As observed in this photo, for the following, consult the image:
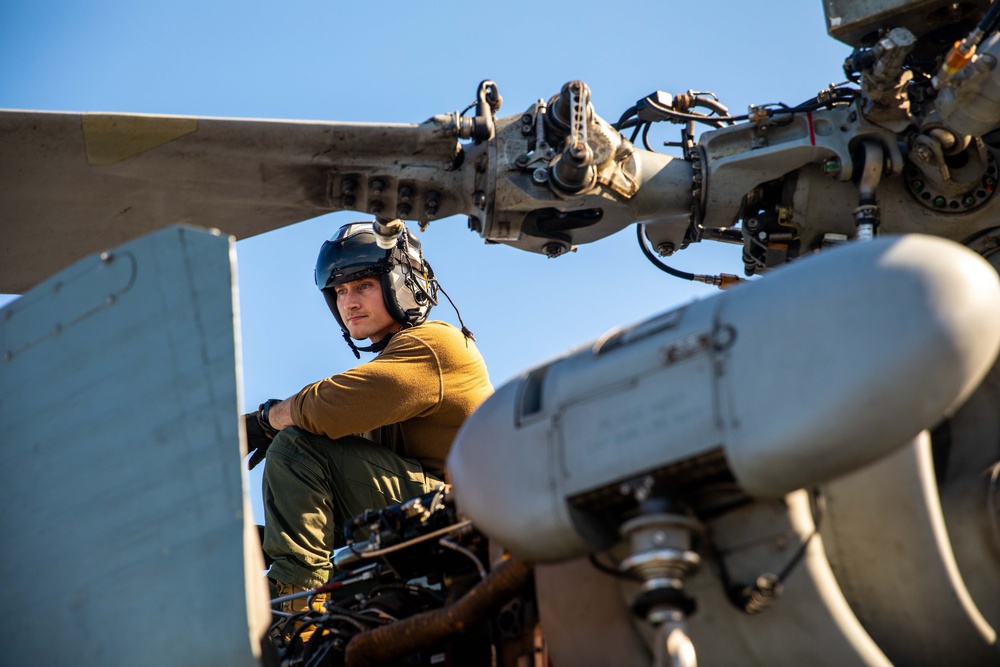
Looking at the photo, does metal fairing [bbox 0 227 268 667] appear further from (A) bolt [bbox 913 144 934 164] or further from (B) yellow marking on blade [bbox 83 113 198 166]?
(A) bolt [bbox 913 144 934 164]

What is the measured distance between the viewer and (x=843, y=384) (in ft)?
9.54

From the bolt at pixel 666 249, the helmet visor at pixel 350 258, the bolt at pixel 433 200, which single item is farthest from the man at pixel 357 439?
the bolt at pixel 666 249

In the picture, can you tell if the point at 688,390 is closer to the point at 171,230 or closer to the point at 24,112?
the point at 171,230

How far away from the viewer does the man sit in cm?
612

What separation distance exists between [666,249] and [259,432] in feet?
7.78

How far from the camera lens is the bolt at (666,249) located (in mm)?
5609

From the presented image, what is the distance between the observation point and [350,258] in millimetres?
7180

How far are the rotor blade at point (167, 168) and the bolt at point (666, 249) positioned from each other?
101 centimetres

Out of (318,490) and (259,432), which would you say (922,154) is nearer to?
(318,490)

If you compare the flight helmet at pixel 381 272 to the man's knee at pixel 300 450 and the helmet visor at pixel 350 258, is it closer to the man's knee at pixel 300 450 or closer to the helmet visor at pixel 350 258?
the helmet visor at pixel 350 258

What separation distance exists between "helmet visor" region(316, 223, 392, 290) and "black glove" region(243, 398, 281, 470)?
84cm

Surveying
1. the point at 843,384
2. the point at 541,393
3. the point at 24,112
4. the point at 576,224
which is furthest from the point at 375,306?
the point at 843,384

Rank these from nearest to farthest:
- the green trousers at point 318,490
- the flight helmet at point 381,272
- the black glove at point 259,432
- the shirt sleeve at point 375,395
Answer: the green trousers at point 318,490 → the shirt sleeve at point 375,395 → the black glove at point 259,432 → the flight helmet at point 381,272

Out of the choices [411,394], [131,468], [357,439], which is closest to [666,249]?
[411,394]
